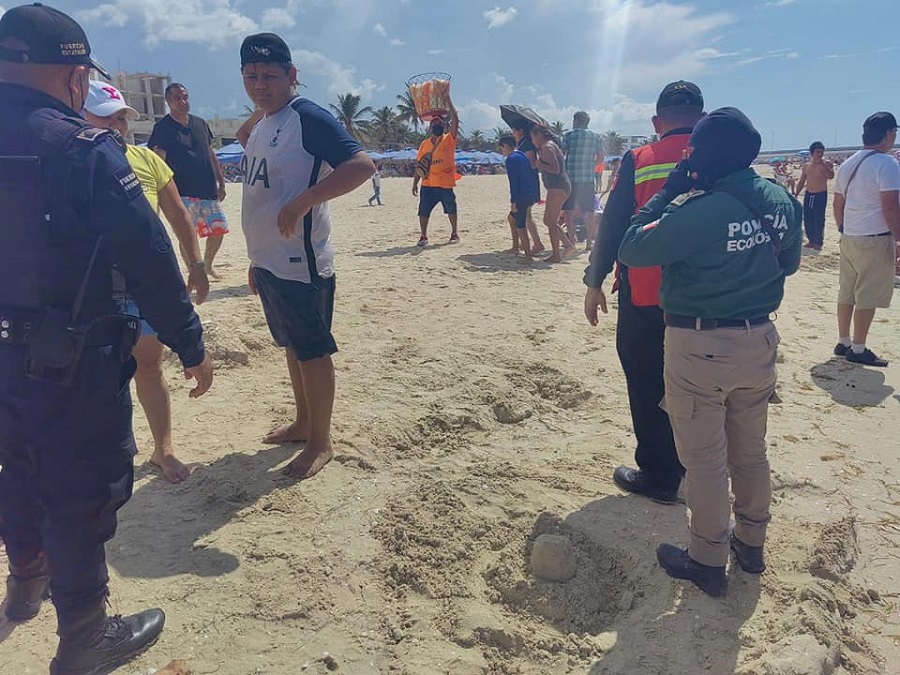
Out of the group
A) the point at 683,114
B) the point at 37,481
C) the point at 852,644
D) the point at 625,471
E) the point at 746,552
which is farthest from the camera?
the point at 625,471

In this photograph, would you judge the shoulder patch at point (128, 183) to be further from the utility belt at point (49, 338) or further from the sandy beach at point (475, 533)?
the sandy beach at point (475, 533)

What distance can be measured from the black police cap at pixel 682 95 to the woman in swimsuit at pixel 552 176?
5.73m

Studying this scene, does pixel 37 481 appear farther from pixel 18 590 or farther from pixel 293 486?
pixel 293 486

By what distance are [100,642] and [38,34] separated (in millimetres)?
1993

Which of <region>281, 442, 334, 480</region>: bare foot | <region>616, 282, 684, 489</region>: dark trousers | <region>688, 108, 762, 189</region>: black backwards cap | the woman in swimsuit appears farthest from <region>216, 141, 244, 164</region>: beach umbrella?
<region>688, 108, 762, 189</region>: black backwards cap

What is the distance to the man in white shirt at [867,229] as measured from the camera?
203 inches

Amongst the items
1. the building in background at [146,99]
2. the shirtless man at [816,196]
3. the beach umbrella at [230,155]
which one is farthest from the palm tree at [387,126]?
the shirtless man at [816,196]

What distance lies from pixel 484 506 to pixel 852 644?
1576mm

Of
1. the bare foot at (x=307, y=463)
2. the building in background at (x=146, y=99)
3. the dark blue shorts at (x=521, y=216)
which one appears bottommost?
the bare foot at (x=307, y=463)

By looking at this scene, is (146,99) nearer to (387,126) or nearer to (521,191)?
(387,126)

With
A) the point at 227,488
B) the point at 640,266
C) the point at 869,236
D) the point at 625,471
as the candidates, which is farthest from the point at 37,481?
the point at 869,236

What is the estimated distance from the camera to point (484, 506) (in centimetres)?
314

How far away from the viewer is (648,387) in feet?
10.4

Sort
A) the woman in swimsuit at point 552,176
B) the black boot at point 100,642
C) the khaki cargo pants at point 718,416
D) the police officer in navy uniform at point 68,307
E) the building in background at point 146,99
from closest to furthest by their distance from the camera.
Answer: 1. the police officer in navy uniform at point 68,307
2. the black boot at point 100,642
3. the khaki cargo pants at point 718,416
4. the woman in swimsuit at point 552,176
5. the building in background at point 146,99
